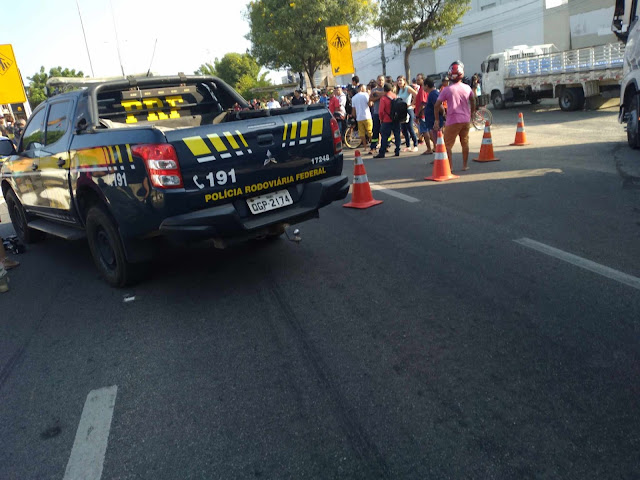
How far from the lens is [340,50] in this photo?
62.4 ft

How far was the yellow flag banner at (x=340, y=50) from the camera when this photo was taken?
1880cm

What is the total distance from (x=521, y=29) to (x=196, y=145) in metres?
40.7

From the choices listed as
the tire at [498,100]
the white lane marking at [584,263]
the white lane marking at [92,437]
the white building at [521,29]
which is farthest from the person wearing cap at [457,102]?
the white building at [521,29]

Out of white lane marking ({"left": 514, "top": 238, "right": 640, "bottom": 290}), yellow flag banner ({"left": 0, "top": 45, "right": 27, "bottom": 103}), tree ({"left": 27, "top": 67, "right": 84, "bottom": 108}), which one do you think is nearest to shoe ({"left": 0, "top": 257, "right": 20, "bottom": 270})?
white lane marking ({"left": 514, "top": 238, "right": 640, "bottom": 290})

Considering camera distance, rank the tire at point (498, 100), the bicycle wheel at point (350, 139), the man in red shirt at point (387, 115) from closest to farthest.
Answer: the man in red shirt at point (387, 115)
the bicycle wheel at point (350, 139)
the tire at point (498, 100)

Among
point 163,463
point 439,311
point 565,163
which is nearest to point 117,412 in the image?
point 163,463

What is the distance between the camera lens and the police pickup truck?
4.00 m

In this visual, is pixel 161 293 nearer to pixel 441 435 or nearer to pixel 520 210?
pixel 441 435

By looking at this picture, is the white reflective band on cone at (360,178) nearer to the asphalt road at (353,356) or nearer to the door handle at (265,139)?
the asphalt road at (353,356)

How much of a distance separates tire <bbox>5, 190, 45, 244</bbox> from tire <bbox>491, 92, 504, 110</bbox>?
20.2 metres

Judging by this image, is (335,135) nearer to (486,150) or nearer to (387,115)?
(486,150)

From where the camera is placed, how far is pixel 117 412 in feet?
9.64

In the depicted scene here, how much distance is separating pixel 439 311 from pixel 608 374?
122cm

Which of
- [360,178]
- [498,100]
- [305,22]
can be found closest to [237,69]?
[305,22]
